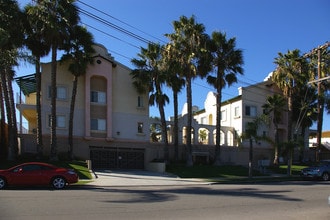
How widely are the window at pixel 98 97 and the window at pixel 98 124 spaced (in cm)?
173

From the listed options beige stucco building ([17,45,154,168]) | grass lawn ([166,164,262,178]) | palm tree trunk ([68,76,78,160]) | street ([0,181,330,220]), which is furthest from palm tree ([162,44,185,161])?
street ([0,181,330,220])

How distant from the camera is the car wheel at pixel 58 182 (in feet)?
64.4

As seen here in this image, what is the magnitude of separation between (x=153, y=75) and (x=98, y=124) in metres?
6.87

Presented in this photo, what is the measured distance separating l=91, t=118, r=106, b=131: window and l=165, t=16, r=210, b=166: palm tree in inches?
313

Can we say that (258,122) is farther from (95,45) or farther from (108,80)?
(95,45)

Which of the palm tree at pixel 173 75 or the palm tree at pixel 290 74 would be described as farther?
the palm tree at pixel 290 74

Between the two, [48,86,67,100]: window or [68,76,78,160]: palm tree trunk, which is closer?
[68,76,78,160]: palm tree trunk

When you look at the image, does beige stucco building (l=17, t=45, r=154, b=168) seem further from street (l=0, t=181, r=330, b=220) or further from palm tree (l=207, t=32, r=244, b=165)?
street (l=0, t=181, r=330, b=220)

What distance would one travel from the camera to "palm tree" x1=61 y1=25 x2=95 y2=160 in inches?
1325

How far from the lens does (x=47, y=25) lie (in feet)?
97.9

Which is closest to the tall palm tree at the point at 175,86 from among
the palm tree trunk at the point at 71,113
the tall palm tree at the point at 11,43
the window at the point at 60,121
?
the palm tree trunk at the point at 71,113

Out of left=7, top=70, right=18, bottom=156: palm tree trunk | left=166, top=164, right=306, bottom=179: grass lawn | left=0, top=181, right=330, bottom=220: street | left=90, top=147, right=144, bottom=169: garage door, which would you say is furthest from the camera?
left=90, top=147, right=144, bottom=169: garage door

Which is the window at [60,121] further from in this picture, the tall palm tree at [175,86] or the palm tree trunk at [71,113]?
the tall palm tree at [175,86]

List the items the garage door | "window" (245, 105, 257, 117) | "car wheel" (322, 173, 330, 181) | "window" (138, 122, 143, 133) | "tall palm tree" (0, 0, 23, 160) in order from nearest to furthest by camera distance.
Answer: "tall palm tree" (0, 0, 23, 160) < "car wheel" (322, 173, 330, 181) < the garage door < "window" (138, 122, 143, 133) < "window" (245, 105, 257, 117)
